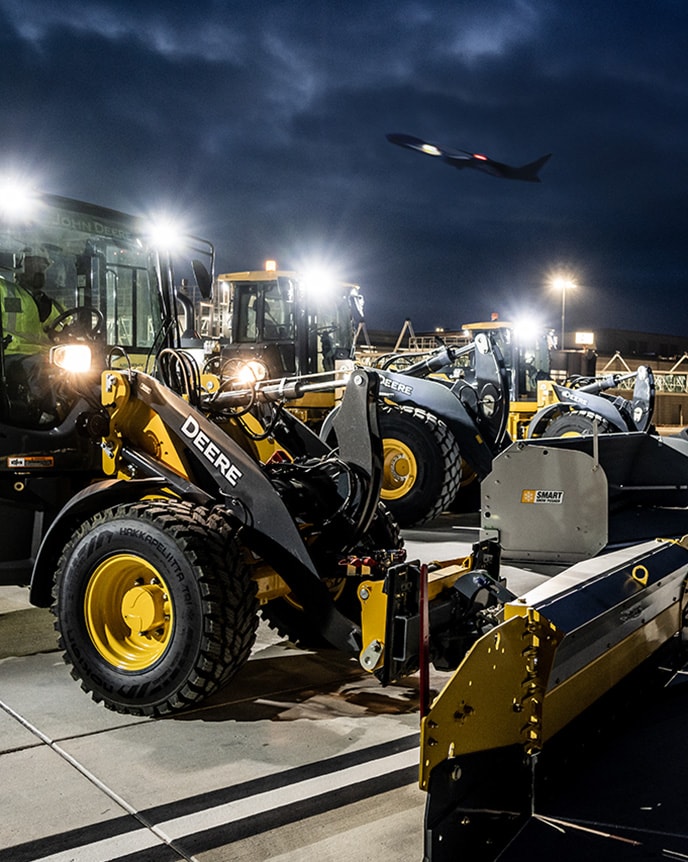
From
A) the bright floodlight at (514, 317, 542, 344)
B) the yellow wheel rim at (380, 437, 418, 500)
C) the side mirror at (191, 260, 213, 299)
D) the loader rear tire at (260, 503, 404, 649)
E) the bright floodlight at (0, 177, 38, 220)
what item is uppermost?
the bright floodlight at (514, 317, 542, 344)

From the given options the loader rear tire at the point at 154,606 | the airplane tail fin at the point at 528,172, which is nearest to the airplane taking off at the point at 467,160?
the airplane tail fin at the point at 528,172

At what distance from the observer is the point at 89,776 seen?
12.5 ft

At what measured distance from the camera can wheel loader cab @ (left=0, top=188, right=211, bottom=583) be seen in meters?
5.38

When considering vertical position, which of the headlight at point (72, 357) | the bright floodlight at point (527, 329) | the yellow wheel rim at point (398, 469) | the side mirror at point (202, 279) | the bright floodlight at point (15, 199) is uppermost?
the bright floodlight at point (527, 329)

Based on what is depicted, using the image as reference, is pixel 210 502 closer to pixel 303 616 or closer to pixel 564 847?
pixel 303 616

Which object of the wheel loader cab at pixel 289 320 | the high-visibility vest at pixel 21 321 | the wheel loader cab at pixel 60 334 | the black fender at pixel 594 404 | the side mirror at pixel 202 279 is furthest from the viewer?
the black fender at pixel 594 404

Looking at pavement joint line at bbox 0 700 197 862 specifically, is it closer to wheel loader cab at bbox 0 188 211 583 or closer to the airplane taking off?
wheel loader cab at bbox 0 188 211 583

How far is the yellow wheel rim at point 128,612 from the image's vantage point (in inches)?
179

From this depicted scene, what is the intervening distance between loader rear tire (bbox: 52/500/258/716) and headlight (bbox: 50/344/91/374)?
2.87 feet

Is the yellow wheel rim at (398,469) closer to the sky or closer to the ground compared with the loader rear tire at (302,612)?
closer to the sky

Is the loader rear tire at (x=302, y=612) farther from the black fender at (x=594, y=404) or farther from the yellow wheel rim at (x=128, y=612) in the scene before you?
the black fender at (x=594, y=404)

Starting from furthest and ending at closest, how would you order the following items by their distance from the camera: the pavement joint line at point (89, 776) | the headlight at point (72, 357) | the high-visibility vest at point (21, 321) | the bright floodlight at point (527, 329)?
1. the bright floodlight at point (527, 329)
2. the high-visibility vest at point (21, 321)
3. the headlight at point (72, 357)
4. the pavement joint line at point (89, 776)

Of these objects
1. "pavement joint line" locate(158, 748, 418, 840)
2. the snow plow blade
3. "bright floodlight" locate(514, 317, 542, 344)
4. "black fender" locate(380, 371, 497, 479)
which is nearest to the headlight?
"pavement joint line" locate(158, 748, 418, 840)

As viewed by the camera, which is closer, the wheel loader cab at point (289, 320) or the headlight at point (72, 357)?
the headlight at point (72, 357)
